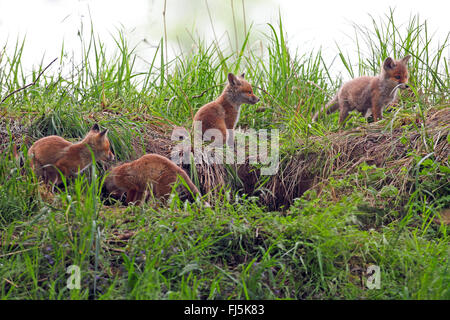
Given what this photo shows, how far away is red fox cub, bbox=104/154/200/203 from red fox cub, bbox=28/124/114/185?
0.99 ft

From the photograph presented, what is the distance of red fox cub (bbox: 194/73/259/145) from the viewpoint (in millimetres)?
6445

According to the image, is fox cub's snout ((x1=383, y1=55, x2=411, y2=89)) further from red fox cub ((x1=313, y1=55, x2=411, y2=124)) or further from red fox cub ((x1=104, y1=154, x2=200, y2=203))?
red fox cub ((x1=104, y1=154, x2=200, y2=203))

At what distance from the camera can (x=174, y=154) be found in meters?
5.79

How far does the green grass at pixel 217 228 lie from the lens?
138 inches

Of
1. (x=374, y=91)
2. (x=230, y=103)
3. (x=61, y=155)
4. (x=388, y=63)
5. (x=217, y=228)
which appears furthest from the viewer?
(x=230, y=103)

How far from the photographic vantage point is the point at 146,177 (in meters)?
5.09

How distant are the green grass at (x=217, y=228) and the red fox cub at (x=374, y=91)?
318 mm

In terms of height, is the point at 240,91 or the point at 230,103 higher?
the point at 240,91

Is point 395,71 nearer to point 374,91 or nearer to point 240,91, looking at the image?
point 374,91

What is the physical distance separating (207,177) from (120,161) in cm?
97

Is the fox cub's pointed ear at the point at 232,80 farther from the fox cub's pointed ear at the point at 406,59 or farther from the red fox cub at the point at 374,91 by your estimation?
the fox cub's pointed ear at the point at 406,59

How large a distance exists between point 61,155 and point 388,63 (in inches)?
162

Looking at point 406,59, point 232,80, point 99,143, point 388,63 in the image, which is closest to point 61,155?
point 99,143

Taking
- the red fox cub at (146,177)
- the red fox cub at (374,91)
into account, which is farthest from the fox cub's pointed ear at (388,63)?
the red fox cub at (146,177)
